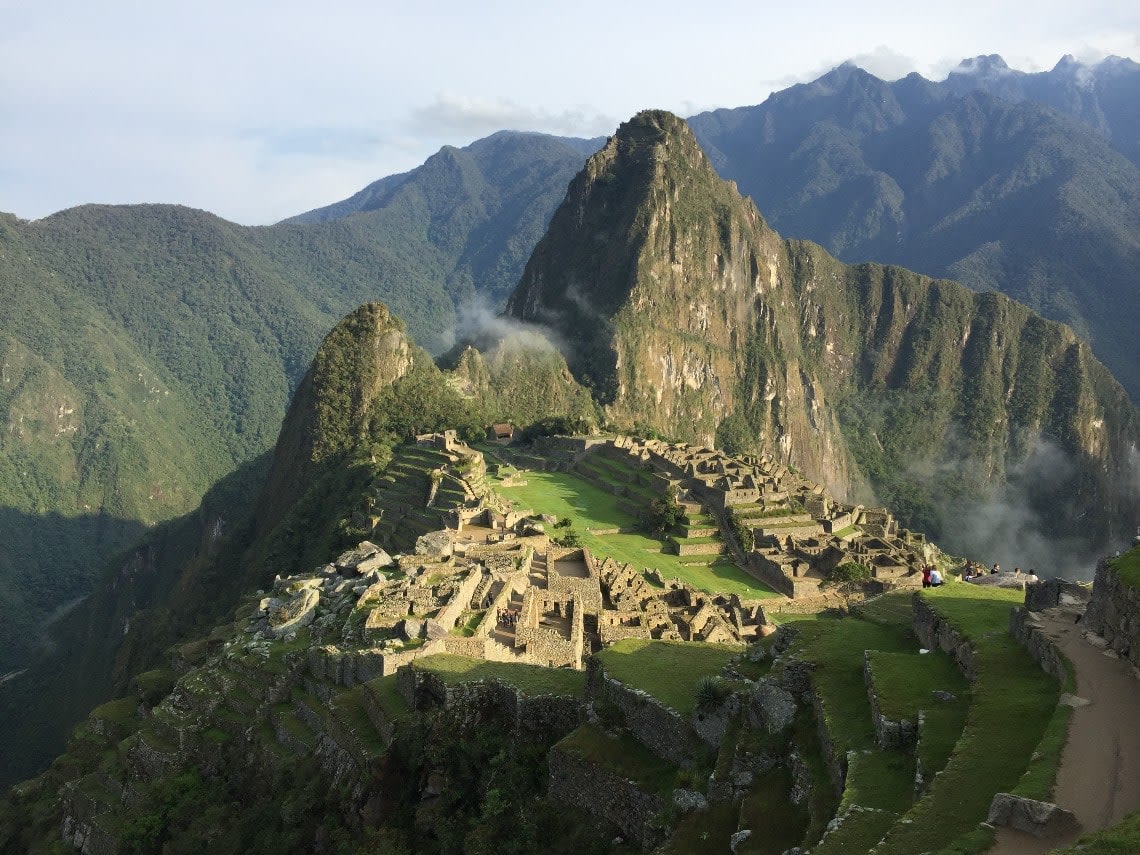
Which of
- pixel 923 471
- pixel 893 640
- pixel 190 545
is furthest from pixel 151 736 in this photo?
pixel 923 471

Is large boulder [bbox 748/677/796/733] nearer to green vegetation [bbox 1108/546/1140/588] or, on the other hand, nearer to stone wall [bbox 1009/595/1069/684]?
stone wall [bbox 1009/595/1069/684]

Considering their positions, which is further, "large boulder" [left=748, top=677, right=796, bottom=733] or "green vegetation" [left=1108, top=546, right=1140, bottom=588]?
"large boulder" [left=748, top=677, right=796, bottom=733]

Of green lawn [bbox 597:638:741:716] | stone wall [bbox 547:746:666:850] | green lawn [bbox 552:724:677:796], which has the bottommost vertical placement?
stone wall [bbox 547:746:666:850]

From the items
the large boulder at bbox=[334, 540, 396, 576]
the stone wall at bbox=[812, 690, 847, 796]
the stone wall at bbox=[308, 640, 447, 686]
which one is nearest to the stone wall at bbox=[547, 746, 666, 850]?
the stone wall at bbox=[812, 690, 847, 796]

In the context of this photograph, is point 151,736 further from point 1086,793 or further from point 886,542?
point 886,542

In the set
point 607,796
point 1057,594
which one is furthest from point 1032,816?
point 1057,594

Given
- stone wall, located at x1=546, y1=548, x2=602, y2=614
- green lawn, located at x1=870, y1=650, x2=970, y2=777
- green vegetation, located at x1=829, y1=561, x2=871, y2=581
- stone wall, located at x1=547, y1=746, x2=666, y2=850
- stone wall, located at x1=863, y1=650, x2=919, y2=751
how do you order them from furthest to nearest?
green vegetation, located at x1=829, y1=561, x2=871, y2=581 < stone wall, located at x1=546, y1=548, x2=602, y2=614 < stone wall, located at x1=547, y1=746, x2=666, y2=850 < stone wall, located at x1=863, y1=650, x2=919, y2=751 < green lawn, located at x1=870, y1=650, x2=970, y2=777

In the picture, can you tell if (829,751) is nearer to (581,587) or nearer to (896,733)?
(896,733)
